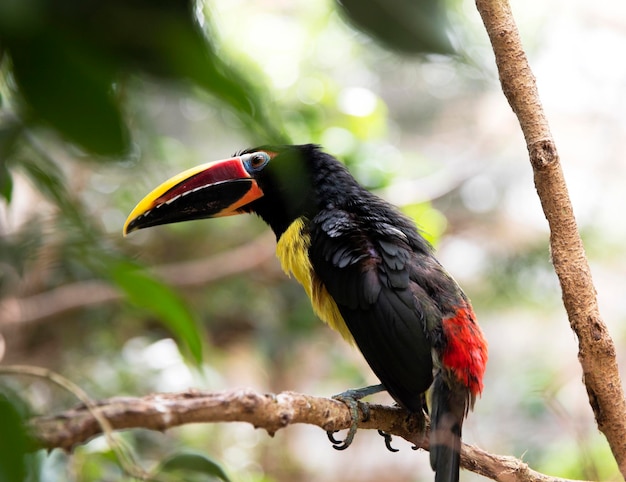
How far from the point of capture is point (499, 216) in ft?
15.2

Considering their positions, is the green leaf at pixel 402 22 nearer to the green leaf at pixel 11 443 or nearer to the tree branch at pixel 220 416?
the green leaf at pixel 11 443

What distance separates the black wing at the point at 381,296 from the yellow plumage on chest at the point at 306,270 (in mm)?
28

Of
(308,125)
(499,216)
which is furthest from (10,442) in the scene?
(499,216)

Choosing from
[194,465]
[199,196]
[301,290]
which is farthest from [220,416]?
[301,290]

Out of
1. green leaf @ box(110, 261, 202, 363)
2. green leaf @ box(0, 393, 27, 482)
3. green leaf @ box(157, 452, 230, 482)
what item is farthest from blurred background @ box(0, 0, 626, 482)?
green leaf @ box(0, 393, 27, 482)

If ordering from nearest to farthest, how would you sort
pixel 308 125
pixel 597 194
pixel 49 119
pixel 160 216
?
pixel 49 119 < pixel 160 216 < pixel 308 125 < pixel 597 194

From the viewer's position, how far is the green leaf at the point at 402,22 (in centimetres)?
35

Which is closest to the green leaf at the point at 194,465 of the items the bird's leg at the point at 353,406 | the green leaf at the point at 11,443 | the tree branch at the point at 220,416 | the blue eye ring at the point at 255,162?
the tree branch at the point at 220,416

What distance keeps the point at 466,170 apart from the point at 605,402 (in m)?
3.16

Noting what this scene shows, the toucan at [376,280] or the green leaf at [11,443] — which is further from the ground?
the toucan at [376,280]

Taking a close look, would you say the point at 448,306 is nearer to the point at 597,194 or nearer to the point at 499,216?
the point at 499,216

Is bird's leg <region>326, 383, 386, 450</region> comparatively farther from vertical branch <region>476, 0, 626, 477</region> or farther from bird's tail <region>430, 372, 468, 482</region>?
vertical branch <region>476, 0, 626, 477</region>

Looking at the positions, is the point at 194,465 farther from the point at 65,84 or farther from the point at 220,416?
the point at 65,84

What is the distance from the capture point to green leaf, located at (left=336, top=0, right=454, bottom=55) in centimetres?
35
